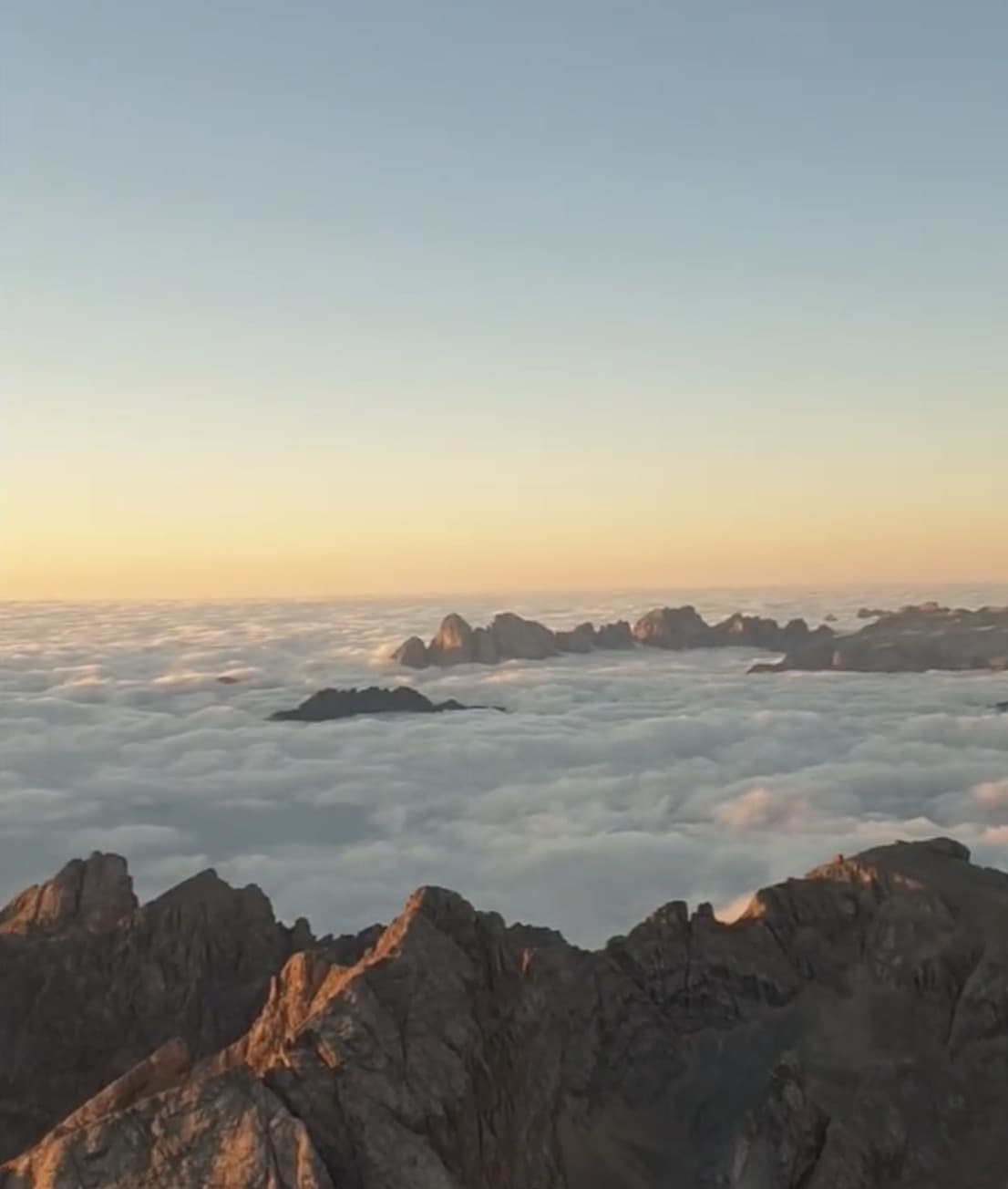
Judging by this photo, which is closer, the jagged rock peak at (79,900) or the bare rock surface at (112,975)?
the bare rock surface at (112,975)

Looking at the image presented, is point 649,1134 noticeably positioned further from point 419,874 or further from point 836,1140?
point 419,874

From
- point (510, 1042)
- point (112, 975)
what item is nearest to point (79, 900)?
point (112, 975)

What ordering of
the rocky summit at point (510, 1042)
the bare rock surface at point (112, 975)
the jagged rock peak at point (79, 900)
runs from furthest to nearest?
the jagged rock peak at point (79, 900) → the bare rock surface at point (112, 975) → the rocky summit at point (510, 1042)

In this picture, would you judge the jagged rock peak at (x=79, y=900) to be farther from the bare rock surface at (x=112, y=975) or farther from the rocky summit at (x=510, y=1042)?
the rocky summit at (x=510, y=1042)

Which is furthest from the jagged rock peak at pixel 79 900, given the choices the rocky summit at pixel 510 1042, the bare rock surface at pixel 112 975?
the rocky summit at pixel 510 1042

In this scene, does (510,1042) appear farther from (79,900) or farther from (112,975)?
(79,900)

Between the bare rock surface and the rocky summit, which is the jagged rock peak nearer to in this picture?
the bare rock surface
